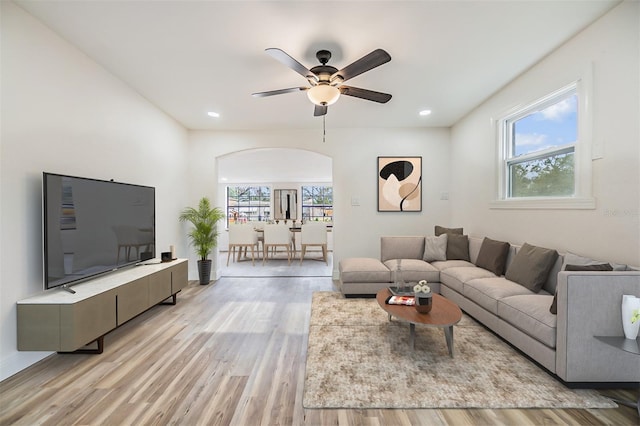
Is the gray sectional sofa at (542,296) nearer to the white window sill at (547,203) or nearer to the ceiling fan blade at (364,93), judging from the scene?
the white window sill at (547,203)

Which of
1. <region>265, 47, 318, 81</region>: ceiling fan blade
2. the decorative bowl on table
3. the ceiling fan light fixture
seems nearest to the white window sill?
the decorative bowl on table

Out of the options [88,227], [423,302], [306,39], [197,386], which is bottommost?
[197,386]

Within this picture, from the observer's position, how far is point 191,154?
5270 millimetres

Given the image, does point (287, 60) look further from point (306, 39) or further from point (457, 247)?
point (457, 247)

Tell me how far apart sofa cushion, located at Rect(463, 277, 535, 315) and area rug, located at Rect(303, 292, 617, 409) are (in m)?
0.30

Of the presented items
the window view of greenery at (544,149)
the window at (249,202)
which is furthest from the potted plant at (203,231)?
the window at (249,202)

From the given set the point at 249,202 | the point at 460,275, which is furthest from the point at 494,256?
the point at 249,202

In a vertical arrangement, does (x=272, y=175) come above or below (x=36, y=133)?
above

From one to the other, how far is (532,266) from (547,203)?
2.39 ft

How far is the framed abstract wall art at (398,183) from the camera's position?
5246 mm

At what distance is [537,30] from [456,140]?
2691 mm

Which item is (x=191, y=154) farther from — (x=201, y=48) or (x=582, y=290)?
(x=582, y=290)

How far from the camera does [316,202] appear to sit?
33.1ft

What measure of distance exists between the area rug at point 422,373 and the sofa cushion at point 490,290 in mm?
299
